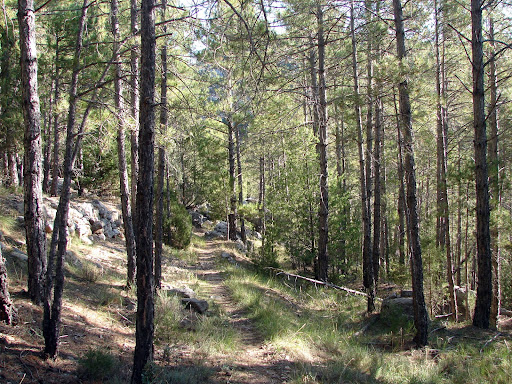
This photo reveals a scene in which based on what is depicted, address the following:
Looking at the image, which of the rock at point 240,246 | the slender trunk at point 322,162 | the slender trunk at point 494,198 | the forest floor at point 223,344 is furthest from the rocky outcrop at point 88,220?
the slender trunk at point 494,198

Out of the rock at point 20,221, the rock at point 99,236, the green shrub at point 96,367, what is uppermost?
the rock at point 20,221

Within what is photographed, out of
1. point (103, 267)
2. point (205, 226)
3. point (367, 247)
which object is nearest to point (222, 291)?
point (103, 267)

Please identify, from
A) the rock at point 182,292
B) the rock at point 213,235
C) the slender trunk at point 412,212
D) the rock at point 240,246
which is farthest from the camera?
the rock at point 213,235

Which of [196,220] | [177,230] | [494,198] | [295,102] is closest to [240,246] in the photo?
[177,230]

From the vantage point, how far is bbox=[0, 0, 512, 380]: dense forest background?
4918 millimetres

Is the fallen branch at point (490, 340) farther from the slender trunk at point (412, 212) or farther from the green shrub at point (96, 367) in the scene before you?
the green shrub at point (96, 367)

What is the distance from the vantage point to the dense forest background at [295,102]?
4.92 meters

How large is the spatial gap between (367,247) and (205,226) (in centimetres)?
1935

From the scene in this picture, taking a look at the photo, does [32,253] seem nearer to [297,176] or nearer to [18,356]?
[18,356]

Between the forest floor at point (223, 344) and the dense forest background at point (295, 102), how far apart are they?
5.45ft

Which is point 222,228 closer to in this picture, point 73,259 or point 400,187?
point 400,187

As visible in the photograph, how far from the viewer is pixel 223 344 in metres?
5.96

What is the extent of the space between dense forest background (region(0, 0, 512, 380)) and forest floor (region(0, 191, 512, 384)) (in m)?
1.66

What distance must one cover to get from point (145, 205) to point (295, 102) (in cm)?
1071
